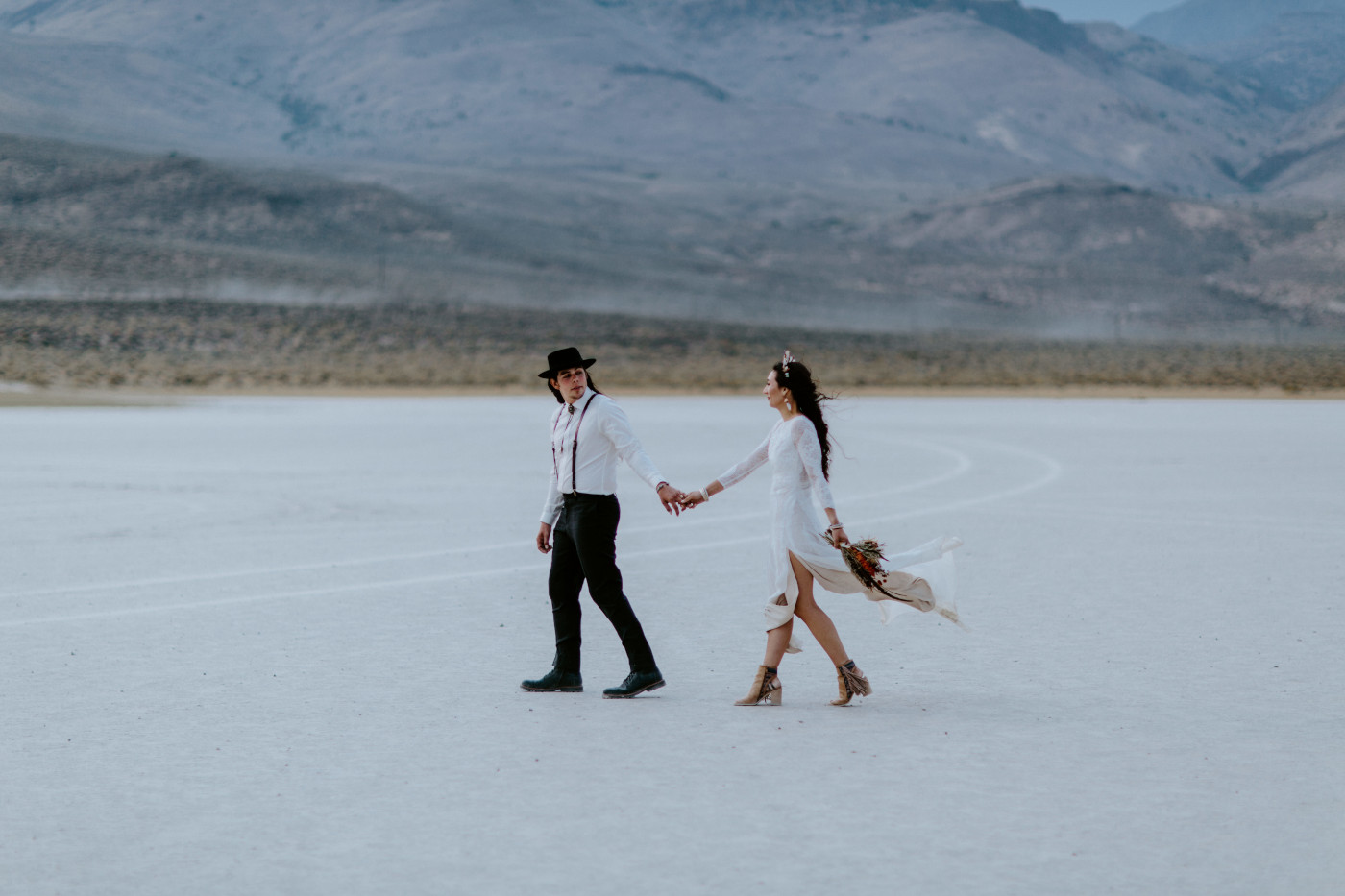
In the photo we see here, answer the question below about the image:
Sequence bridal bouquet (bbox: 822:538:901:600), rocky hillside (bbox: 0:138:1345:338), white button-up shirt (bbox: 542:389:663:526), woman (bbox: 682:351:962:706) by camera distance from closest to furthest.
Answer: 1. bridal bouquet (bbox: 822:538:901:600)
2. woman (bbox: 682:351:962:706)
3. white button-up shirt (bbox: 542:389:663:526)
4. rocky hillside (bbox: 0:138:1345:338)

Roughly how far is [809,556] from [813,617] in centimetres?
32

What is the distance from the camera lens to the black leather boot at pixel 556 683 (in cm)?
783

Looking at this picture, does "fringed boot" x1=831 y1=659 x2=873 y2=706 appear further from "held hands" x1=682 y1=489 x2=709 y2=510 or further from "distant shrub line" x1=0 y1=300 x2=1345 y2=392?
"distant shrub line" x1=0 y1=300 x2=1345 y2=392

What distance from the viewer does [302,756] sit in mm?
6535

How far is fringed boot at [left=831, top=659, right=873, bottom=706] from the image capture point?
7477mm

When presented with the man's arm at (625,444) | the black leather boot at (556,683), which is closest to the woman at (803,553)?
the man's arm at (625,444)

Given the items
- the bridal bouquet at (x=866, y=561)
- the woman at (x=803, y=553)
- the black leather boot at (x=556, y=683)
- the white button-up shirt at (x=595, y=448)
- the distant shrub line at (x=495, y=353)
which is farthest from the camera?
the distant shrub line at (x=495, y=353)

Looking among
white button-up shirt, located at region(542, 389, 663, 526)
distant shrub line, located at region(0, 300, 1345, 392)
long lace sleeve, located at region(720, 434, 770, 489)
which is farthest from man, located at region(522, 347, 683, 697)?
distant shrub line, located at region(0, 300, 1345, 392)

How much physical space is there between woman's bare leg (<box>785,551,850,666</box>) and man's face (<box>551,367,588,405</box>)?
126 cm

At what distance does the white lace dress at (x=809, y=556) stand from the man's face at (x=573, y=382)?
31.6 inches

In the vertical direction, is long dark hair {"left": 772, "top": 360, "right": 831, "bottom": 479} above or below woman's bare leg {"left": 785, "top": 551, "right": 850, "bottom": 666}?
above

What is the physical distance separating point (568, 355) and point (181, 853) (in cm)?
314

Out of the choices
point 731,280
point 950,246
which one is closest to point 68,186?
point 731,280

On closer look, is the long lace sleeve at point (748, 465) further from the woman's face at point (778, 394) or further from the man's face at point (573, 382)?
the man's face at point (573, 382)
